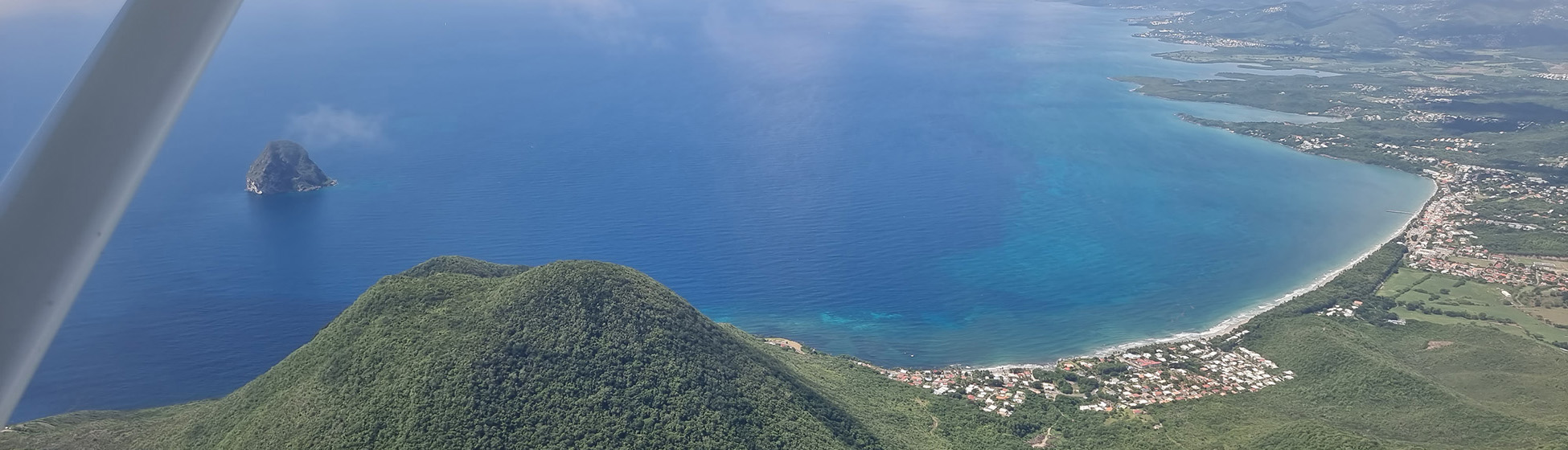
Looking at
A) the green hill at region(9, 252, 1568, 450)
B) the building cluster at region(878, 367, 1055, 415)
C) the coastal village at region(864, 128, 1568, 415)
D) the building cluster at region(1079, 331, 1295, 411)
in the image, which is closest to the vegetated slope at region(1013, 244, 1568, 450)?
the green hill at region(9, 252, 1568, 450)

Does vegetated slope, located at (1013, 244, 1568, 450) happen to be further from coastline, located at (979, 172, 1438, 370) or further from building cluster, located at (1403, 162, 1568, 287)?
building cluster, located at (1403, 162, 1568, 287)

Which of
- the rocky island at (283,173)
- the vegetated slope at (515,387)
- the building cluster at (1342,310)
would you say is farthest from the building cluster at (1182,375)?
the rocky island at (283,173)

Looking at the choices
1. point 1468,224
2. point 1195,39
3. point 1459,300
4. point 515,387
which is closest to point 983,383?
point 515,387

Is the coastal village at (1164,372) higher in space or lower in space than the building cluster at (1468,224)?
lower

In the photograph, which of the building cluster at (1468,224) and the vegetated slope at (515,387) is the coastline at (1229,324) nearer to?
the building cluster at (1468,224)

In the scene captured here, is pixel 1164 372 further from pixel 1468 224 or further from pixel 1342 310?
pixel 1468 224

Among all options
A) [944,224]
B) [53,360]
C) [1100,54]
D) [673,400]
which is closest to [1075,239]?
[944,224]
